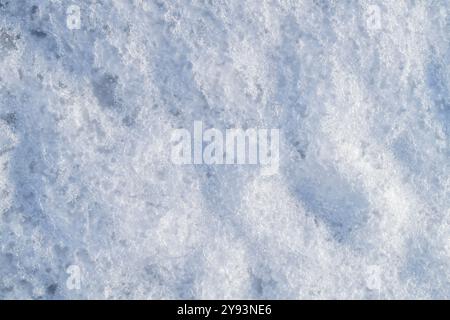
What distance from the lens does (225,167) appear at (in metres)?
1.05

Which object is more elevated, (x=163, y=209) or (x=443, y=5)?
(x=443, y=5)

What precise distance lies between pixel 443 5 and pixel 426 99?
0.25 m

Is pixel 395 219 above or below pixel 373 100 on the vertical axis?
below

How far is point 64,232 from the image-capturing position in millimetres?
1007

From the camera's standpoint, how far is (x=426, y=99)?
1119mm

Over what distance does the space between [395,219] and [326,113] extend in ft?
1.08

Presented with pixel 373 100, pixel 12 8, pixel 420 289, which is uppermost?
pixel 12 8

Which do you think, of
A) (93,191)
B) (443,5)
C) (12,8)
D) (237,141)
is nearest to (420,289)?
(237,141)

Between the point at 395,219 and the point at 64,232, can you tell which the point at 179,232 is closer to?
the point at 64,232

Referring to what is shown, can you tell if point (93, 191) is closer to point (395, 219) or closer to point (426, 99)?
point (395, 219)

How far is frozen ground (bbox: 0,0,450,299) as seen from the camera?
999mm

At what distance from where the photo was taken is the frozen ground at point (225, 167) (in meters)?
1.00

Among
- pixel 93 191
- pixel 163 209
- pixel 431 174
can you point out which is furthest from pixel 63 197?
pixel 431 174

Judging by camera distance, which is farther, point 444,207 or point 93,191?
point 444,207
